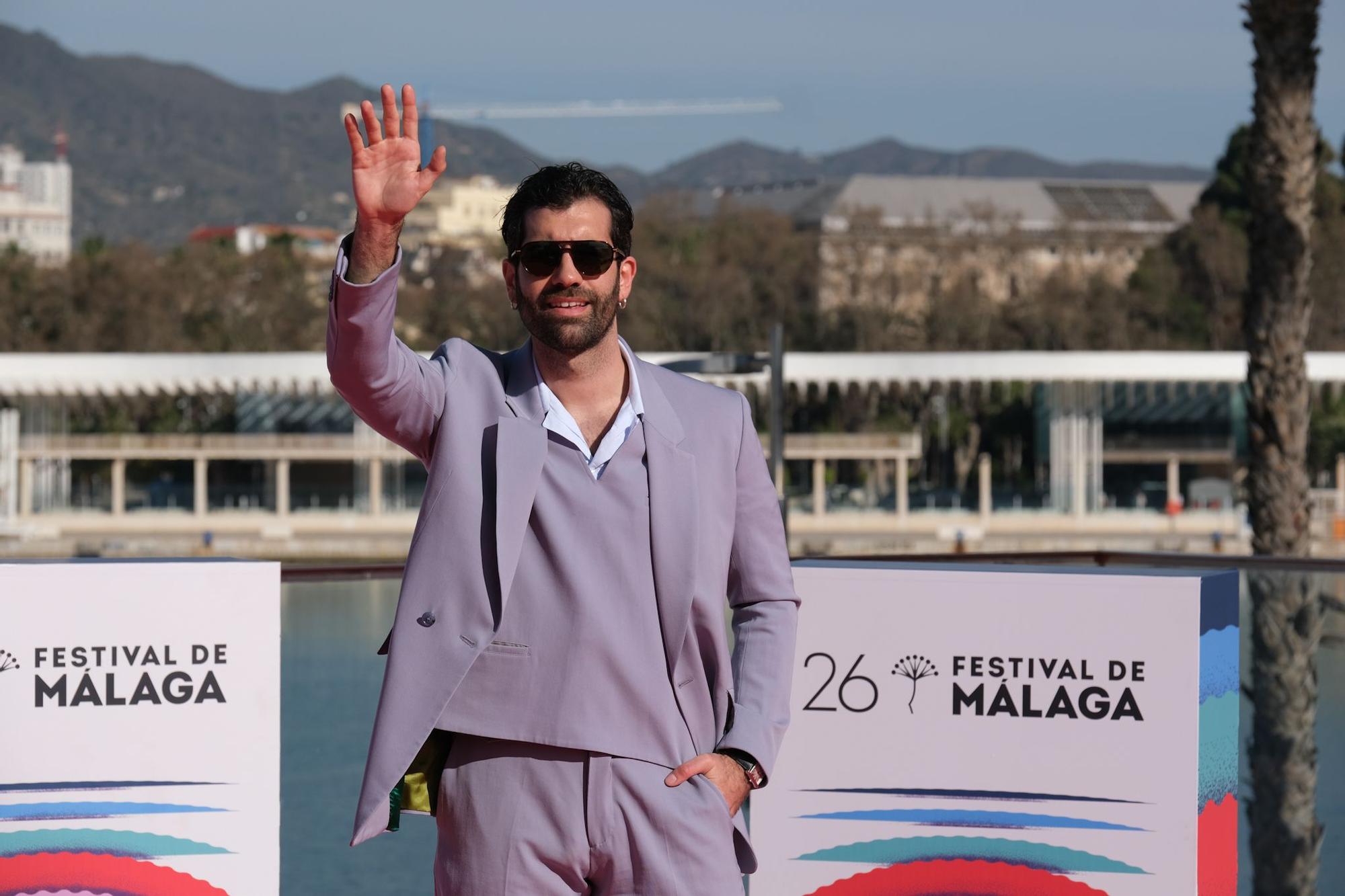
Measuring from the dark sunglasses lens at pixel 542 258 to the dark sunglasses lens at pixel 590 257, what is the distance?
0.9 inches

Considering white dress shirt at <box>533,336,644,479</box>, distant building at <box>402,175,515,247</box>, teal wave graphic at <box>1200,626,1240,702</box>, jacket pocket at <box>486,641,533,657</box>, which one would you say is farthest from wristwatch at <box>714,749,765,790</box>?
distant building at <box>402,175,515,247</box>

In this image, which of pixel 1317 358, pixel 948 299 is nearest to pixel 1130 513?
pixel 1317 358

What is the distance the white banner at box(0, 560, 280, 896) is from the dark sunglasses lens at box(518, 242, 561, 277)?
1570 millimetres

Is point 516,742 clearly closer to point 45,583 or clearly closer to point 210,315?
point 45,583

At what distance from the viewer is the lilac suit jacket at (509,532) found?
245cm

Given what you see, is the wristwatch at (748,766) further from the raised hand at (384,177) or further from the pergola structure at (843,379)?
the pergola structure at (843,379)

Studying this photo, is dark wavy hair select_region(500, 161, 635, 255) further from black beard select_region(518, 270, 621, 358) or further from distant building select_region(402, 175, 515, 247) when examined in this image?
distant building select_region(402, 175, 515, 247)

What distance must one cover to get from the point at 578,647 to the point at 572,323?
449mm

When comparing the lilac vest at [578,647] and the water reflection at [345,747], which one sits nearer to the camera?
the lilac vest at [578,647]

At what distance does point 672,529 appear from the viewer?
252 cm

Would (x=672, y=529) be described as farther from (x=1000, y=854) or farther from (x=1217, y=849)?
(x=1217, y=849)

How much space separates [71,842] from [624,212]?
78.0 inches

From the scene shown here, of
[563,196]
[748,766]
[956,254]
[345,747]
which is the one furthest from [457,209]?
[748,766]

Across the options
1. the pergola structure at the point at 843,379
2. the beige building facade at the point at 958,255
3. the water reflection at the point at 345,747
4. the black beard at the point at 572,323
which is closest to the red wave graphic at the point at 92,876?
the water reflection at the point at 345,747
